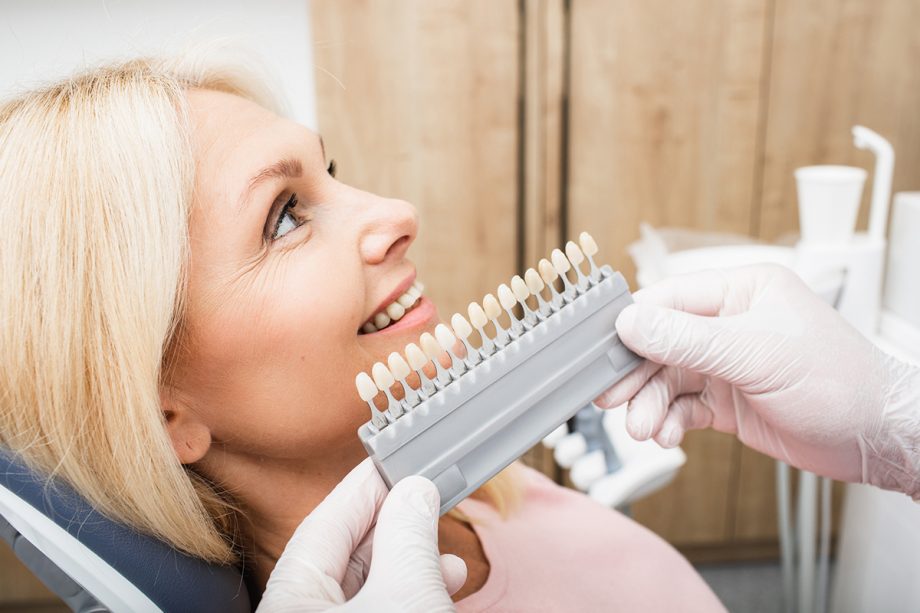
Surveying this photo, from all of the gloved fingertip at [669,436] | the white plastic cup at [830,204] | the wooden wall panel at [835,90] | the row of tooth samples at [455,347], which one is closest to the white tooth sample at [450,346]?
the row of tooth samples at [455,347]

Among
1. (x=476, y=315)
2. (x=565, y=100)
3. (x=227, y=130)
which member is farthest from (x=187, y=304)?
(x=565, y=100)

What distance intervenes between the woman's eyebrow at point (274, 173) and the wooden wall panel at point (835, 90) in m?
1.62

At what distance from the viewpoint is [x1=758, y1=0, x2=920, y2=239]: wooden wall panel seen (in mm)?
2018

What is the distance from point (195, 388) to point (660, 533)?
191 centimetres

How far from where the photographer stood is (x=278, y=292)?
86 centimetres

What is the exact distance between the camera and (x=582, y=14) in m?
1.98

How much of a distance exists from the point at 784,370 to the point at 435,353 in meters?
0.44

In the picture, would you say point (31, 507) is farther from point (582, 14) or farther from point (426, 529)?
point (582, 14)

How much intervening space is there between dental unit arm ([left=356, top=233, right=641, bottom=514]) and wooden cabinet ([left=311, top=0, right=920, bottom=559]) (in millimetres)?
1244

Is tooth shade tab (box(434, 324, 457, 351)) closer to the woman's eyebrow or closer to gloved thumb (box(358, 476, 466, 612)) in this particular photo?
gloved thumb (box(358, 476, 466, 612))

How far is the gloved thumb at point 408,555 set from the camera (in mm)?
670

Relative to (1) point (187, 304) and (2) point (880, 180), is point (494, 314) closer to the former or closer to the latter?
(1) point (187, 304)

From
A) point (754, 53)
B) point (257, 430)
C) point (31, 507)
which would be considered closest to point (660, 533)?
point (754, 53)

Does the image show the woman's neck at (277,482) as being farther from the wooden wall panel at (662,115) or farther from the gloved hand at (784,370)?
the wooden wall panel at (662,115)
